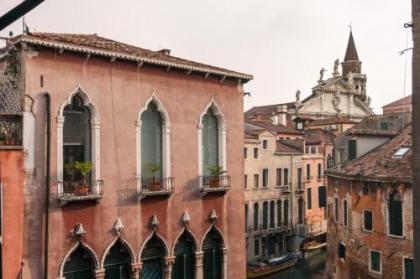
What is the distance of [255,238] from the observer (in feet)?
105

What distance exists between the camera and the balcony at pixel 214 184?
1193cm

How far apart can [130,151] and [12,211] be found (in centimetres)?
278

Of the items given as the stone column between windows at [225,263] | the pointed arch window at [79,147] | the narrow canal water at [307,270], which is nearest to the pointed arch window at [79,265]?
the pointed arch window at [79,147]

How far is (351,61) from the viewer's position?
6362cm

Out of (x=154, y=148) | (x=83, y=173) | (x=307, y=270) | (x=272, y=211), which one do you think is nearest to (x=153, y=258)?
(x=154, y=148)

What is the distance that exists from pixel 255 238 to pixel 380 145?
452 inches

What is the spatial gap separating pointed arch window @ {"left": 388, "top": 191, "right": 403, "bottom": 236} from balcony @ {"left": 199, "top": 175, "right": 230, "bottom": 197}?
9.30 m

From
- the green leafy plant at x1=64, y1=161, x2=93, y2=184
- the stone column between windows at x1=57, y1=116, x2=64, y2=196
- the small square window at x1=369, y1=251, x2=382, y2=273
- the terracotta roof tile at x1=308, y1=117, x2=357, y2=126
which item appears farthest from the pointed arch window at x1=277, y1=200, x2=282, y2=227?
the stone column between windows at x1=57, y1=116, x2=64, y2=196

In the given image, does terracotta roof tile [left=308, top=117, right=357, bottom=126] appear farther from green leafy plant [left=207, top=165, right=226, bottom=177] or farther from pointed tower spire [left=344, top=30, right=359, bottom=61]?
green leafy plant [left=207, top=165, right=226, bottom=177]

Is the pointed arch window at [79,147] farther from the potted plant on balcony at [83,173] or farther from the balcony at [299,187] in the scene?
the balcony at [299,187]

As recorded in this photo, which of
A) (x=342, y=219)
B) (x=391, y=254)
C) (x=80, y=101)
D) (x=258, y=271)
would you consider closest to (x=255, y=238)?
(x=258, y=271)

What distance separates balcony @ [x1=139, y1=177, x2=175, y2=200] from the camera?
10.8 metres

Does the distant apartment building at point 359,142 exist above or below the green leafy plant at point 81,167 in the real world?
above

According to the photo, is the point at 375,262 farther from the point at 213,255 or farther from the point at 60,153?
the point at 60,153
